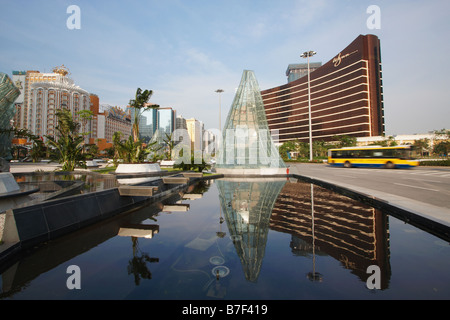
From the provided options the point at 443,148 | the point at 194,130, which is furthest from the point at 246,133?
the point at 194,130

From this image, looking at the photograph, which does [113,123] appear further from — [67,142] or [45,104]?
[67,142]

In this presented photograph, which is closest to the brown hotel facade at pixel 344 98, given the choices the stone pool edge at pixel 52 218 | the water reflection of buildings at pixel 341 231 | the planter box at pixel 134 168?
the planter box at pixel 134 168

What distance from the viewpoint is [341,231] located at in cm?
562

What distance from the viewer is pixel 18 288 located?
10.3 ft

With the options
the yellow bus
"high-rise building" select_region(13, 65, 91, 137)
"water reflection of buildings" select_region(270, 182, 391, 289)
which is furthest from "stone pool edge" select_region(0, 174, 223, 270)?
"high-rise building" select_region(13, 65, 91, 137)

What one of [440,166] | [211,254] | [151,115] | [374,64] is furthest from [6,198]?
[151,115]

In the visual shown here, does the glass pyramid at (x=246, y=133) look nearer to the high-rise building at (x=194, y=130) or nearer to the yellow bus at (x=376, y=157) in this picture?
the yellow bus at (x=376, y=157)

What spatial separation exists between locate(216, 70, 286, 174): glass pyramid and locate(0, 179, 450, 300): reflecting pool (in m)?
20.2

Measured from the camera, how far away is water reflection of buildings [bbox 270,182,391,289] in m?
4.10

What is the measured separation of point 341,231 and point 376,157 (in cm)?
2940

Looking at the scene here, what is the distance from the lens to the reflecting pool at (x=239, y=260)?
3.07 meters

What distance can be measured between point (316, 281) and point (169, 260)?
259cm

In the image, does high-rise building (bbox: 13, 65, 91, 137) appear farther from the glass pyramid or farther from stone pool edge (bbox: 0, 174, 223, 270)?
stone pool edge (bbox: 0, 174, 223, 270)

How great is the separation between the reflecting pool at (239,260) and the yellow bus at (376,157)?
2624 centimetres
